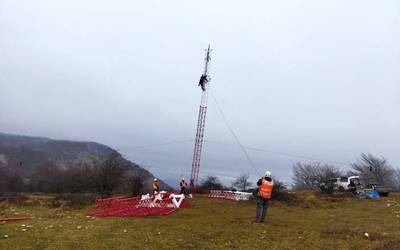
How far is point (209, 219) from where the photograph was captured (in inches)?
790

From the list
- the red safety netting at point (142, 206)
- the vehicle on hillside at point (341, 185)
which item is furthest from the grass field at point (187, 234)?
the vehicle on hillside at point (341, 185)

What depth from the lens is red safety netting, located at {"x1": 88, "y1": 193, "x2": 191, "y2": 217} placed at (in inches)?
→ 840

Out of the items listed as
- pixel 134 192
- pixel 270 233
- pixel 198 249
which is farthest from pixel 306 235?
pixel 134 192

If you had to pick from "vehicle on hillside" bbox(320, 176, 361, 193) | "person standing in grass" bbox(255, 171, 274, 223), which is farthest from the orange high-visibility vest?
"vehicle on hillside" bbox(320, 176, 361, 193)

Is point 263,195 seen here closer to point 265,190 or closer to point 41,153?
point 265,190

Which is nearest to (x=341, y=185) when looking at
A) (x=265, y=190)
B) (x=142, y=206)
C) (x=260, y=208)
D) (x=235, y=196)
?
(x=235, y=196)

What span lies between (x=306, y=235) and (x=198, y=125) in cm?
2670

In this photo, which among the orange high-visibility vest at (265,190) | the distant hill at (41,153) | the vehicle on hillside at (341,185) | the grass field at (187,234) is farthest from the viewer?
the distant hill at (41,153)

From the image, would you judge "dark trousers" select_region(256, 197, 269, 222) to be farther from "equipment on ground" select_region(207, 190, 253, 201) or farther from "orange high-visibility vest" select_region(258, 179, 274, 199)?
"equipment on ground" select_region(207, 190, 253, 201)

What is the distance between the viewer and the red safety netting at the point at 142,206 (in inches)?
840

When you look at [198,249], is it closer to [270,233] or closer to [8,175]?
[270,233]

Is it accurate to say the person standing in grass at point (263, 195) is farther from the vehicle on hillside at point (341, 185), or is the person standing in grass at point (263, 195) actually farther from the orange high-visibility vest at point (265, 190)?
the vehicle on hillside at point (341, 185)

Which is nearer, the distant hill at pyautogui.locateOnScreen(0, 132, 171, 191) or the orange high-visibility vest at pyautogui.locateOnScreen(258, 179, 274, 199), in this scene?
the orange high-visibility vest at pyautogui.locateOnScreen(258, 179, 274, 199)

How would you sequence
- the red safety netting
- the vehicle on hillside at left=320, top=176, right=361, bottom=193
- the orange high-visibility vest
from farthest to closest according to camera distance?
the vehicle on hillside at left=320, top=176, right=361, bottom=193
the red safety netting
the orange high-visibility vest
